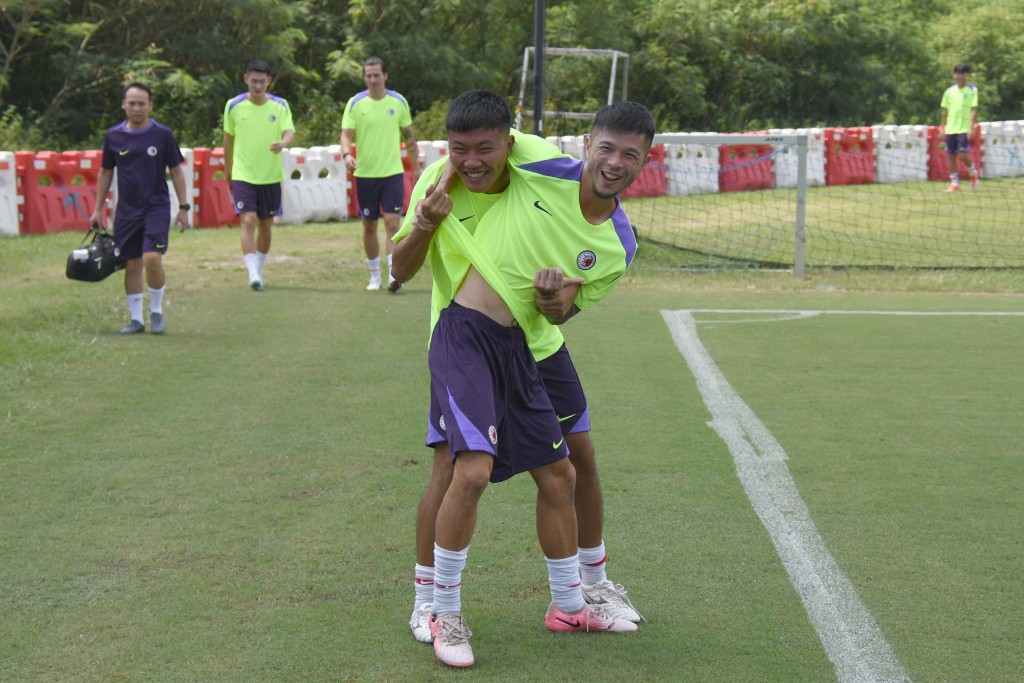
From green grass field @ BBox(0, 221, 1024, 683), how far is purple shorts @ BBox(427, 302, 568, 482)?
2.17 ft

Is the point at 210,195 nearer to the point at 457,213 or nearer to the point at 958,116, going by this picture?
the point at 958,116

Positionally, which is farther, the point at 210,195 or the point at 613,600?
the point at 210,195

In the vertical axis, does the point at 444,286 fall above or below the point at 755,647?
above

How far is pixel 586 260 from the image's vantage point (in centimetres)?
424

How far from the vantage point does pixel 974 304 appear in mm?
12047

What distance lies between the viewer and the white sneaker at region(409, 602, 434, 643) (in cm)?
425

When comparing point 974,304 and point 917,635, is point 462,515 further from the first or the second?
point 974,304

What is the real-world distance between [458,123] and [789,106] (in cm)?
3290

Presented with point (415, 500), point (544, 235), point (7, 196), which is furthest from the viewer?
point (7, 196)

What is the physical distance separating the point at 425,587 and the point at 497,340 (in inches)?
35.3

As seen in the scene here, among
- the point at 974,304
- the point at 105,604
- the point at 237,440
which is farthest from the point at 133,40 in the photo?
the point at 105,604

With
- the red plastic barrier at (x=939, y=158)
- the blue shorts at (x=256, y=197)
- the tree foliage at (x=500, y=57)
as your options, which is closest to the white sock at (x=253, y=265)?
the blue shorts at (x=256, y=197)

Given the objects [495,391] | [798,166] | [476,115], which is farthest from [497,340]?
[798,166]

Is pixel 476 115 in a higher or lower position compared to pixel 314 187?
higher
